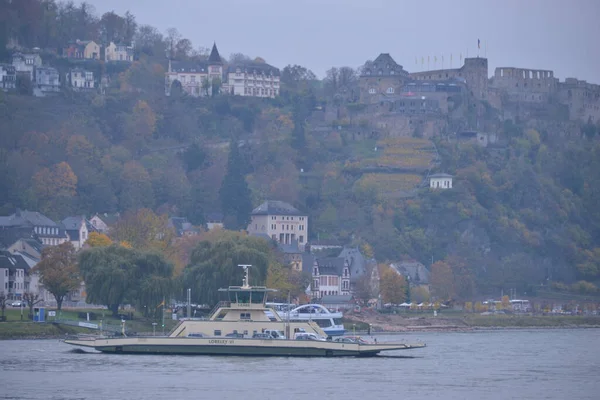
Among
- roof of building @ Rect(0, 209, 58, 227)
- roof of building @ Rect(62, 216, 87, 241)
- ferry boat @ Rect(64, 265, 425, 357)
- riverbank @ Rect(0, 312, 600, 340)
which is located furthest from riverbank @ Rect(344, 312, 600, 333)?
ferry boat @ Rect(64, 265, 425, 357)


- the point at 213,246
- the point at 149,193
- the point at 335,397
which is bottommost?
the point at 335,397

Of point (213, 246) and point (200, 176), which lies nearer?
point (213, 246)

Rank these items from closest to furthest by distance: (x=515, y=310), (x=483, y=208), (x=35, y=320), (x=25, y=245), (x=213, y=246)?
(x=35, y=320)
(x=213, y=246)
(x=25, y=245)
(x=515, y=310)
(x=483, y=208)

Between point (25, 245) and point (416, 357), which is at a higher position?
point (25, 245)

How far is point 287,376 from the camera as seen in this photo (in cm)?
7644

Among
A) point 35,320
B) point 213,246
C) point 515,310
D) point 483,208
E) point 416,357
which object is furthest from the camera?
point 483,208

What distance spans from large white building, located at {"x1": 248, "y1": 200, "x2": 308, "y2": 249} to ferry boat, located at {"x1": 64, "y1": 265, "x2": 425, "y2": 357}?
292 feet

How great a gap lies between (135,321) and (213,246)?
33.3ft

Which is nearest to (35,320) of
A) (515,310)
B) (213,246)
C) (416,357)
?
(213,246)

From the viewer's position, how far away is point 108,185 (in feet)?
607

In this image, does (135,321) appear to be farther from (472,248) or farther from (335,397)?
(472,248)

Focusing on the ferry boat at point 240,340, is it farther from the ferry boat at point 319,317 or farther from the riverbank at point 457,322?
the riverbank at point 457,322

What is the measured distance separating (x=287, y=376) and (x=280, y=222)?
340 ft

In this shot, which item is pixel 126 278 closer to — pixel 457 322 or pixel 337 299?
pixel 457 322
